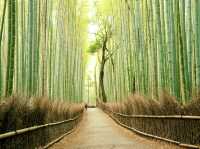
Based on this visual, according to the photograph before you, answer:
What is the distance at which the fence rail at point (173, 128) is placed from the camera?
6098 millimetres

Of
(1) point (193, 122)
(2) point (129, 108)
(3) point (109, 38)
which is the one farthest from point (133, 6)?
(3) point (109, 38)

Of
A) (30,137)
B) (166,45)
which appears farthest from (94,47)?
(30,137)

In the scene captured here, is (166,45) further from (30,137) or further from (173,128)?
(30,137)

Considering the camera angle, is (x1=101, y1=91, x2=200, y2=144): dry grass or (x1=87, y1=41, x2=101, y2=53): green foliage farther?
(x1=87, y1=41, x2=101, y2=53): green foliage

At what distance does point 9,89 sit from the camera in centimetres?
687

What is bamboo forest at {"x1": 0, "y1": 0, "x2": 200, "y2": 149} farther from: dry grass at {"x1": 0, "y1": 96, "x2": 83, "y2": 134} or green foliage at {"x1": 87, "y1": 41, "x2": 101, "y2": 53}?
green foliage at {"x1": 87, "y1": 41, "x2": 101, "y2": 53}

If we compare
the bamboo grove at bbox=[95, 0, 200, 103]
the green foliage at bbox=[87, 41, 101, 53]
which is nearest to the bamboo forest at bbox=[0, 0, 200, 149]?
the bamboo grove at bbox=[95, 0, 200, 103]

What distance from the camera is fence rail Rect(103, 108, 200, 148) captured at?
6.10 metres

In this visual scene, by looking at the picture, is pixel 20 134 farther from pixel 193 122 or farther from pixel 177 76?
pixel 177 76

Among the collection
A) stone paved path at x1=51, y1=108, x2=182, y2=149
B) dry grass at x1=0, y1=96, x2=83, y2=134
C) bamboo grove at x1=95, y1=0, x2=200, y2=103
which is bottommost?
stone paved path at x1=51, y1=108, x2=182, y2=149

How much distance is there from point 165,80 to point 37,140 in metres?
4.29

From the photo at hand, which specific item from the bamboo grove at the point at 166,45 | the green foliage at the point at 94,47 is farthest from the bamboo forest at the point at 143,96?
the green foliage at the point at 94,47

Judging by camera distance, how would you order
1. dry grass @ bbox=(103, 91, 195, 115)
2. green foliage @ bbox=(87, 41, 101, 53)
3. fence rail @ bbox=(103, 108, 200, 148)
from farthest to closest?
green foliage @ bbox=(87, 41, 101, 53) → dry grass @ bbox=(103, 91, 195, 115) → fence rail @ bbox=(103, 108, 200, 148)

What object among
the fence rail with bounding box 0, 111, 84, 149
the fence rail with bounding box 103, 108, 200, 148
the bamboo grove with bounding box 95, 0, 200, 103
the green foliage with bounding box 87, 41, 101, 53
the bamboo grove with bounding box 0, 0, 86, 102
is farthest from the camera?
the green foliage with bounding box 87, 41, 101, 53
